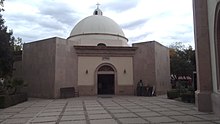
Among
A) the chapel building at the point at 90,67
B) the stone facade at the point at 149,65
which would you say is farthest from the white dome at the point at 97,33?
the stone facade at the point at 149,65

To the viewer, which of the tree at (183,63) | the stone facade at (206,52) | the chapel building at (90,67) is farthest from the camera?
the tree at (183,63)

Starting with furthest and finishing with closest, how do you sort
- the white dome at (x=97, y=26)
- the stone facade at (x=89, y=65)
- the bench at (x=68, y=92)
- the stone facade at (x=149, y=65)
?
1. the white dome at (x=97, y=26)
2. the stone facade at (x=149, y=65)
3. the stone facade at (x=89, y=65)
4. the bench at (x=68, y=92)

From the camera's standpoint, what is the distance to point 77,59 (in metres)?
23.8

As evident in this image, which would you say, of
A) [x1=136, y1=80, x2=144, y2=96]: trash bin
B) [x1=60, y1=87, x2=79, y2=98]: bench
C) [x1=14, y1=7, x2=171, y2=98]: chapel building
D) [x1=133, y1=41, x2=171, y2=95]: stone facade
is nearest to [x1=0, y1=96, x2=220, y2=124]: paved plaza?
[x1=60, y1=87, x2=79, y2=98]: bench

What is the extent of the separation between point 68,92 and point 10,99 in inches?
285

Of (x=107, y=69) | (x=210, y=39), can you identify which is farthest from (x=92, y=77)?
(x=210, y=39)

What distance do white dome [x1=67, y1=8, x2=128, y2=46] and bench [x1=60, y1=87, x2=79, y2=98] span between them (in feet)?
21.9

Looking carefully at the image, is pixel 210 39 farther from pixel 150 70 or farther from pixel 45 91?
pixel 45 91

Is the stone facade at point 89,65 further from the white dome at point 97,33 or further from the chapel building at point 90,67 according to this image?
the white dome at point 97,33

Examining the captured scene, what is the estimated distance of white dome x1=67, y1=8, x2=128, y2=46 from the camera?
26984 millimetres

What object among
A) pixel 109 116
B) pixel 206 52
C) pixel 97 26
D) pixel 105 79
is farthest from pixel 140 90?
pixel 109 116

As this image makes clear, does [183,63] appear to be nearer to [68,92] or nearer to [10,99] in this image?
[68,92]

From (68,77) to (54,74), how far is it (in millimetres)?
1876

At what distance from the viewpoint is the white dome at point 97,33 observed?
27.0m
